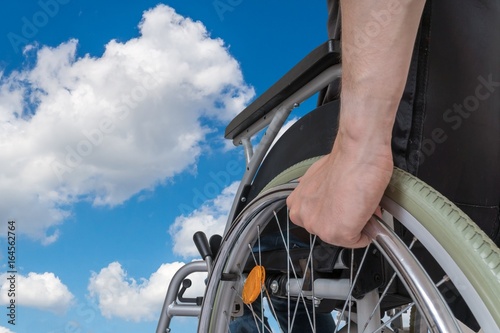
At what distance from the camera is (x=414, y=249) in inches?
34.8

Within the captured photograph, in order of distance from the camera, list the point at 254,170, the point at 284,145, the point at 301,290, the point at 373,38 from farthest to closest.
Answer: the point at 254,170 → the point at 284,145 → the point at 301,290 → the point at 373,38

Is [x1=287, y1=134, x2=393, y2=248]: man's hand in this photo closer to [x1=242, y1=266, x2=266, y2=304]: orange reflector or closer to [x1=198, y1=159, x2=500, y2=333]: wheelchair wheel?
[x1=198, y1=159, x2=500, y2=333]: wheelchair wheel

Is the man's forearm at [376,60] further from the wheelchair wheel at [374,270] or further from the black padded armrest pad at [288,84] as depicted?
the black padded armrest pad at [288,84]

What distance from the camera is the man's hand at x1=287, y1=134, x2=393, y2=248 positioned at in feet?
2.24

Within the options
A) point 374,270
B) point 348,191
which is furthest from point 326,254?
point 348,191

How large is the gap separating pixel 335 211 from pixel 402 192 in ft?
0.28

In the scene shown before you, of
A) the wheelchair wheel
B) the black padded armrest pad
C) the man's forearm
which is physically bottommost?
the wheelchair wheel

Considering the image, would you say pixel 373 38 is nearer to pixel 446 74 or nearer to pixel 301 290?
pixel 446 74

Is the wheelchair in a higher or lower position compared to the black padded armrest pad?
lower

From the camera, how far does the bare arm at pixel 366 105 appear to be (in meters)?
0.66

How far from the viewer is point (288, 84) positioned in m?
1.13

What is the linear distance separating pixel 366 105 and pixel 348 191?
100mm

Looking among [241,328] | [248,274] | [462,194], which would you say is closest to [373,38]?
[462,194]

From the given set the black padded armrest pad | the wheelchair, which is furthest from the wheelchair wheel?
the black padded armrest pad
